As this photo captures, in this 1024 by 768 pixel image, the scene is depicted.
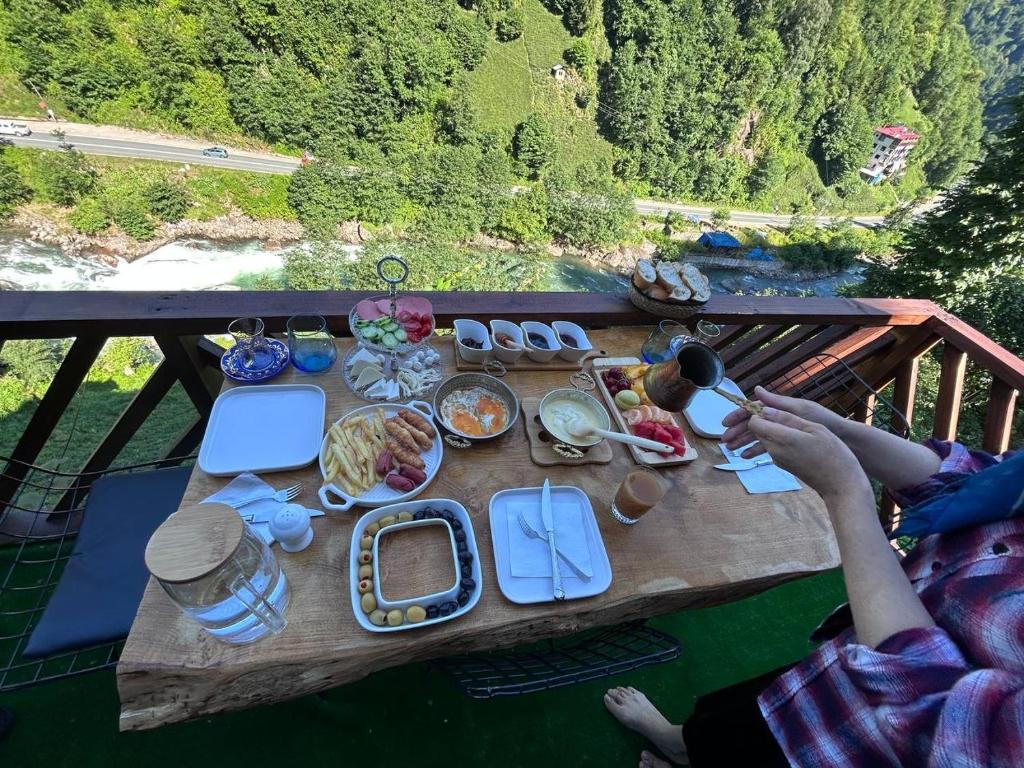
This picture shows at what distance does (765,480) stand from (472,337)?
1.38 metres

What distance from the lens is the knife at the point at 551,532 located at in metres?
1.30

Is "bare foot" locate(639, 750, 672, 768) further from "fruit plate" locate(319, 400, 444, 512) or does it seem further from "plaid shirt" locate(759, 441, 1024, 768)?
"fruit plate" locate(319, 400, 444, 512)

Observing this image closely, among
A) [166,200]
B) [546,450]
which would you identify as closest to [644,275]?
[546,450]

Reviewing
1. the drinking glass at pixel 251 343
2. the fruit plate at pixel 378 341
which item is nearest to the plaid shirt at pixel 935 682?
the fruit plate at pixel 378 341

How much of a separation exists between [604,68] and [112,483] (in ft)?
150

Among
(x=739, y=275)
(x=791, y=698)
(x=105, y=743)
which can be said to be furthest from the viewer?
(x=739, y=275)

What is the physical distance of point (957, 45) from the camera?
44188 millimetres

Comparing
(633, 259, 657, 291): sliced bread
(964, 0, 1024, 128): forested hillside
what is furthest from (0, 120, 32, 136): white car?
(964, 0, 1024, 128): forested hillside

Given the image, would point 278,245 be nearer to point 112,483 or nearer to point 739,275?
point 112,483

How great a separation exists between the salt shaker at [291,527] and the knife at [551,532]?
0.72m

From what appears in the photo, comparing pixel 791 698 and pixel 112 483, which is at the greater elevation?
pixel 791 698

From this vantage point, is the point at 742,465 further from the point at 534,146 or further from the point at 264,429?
the point at 534,146

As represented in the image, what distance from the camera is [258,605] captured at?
3.56 feet

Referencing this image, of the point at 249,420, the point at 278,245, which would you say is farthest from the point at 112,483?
the point at 278,245
